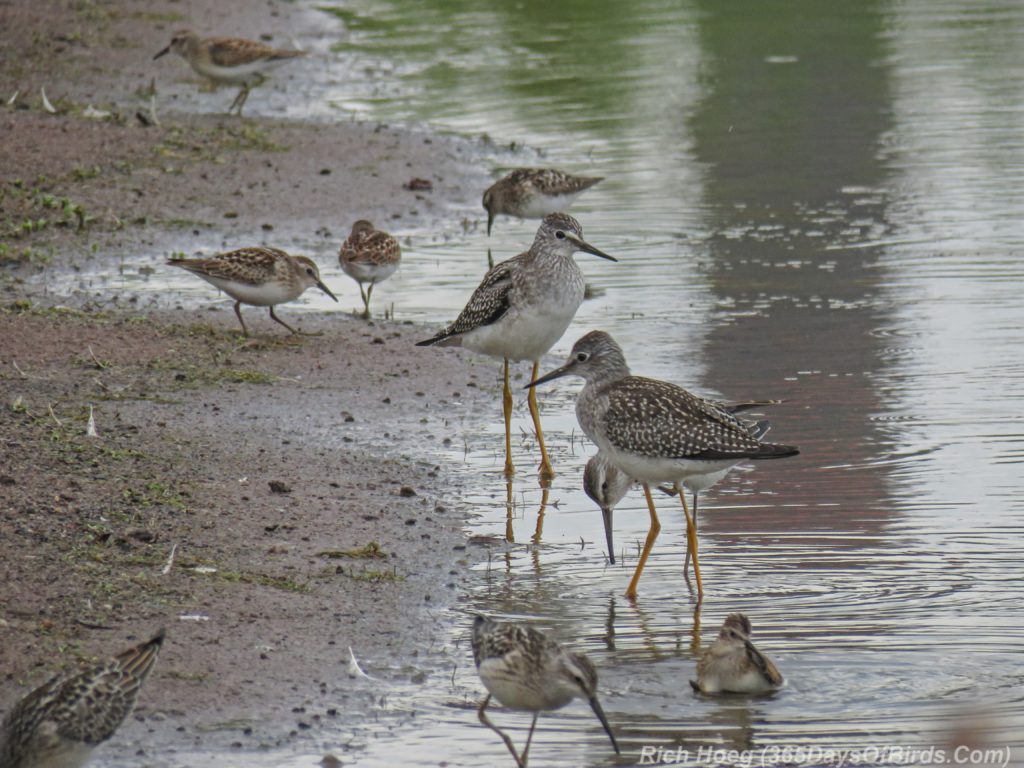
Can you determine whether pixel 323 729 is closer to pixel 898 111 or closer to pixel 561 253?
pixel 561 253

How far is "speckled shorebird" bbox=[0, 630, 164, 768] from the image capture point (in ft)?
20.3

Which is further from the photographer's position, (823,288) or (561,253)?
(823,288)

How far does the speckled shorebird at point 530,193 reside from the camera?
16797mm

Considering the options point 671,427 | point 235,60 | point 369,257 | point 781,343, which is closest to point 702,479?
point 671,427

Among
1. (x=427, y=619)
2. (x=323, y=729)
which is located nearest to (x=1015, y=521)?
(x=427, y=619)

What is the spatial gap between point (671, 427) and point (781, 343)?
4.75 metres

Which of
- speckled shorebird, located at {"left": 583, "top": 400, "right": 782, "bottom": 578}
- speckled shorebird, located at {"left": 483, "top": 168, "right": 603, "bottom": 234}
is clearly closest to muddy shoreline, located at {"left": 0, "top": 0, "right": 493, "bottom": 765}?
speckled shorebird, located at {"left": 583, "top": 400, "right": 782, "bottom": 578}

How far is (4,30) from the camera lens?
25.5 metres

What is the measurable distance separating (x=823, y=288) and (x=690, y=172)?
4.89 meters

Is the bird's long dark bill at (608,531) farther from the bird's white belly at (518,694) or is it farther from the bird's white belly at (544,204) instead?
the bird's white belly at (544,204)

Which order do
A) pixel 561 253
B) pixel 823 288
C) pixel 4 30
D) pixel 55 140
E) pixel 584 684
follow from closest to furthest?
pixel 584 684 < pixel 561 253 < pixel 823 288 < pixel 55 140 < pixel 4 30

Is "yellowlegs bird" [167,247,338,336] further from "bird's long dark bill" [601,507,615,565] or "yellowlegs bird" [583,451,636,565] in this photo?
"bird's long dark bill" [601,507,615,565]

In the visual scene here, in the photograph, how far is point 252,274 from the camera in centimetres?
1328

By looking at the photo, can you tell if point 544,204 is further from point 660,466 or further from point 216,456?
point 660,466
